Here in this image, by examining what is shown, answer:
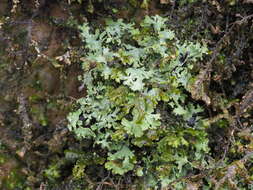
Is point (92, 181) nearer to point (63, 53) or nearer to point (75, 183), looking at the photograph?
point (75, 183)

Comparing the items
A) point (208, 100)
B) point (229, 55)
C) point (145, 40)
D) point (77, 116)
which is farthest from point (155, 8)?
point (77, 116)

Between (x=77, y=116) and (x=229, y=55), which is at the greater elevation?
(x=229, y=55)

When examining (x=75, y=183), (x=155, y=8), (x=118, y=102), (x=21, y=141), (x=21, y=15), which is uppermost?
(x=155, y=8)

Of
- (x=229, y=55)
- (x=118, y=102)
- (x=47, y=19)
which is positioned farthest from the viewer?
(x=47, y=19)

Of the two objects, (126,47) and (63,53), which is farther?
(63,53)

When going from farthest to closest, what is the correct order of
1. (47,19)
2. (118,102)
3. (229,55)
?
(47,19) → (229,55) → (118,102)

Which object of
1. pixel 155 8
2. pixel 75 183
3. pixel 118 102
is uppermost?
pixel 155 8

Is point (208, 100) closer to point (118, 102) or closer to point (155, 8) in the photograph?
point (118, 102)

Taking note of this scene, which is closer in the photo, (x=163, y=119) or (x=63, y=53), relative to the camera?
(x=163, y=119)

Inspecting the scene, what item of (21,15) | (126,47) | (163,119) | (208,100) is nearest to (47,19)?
(21,15)
